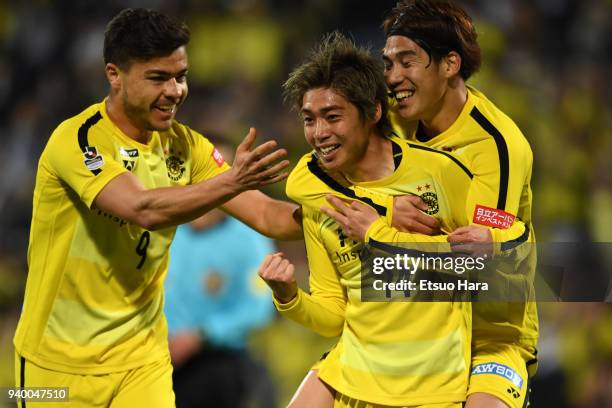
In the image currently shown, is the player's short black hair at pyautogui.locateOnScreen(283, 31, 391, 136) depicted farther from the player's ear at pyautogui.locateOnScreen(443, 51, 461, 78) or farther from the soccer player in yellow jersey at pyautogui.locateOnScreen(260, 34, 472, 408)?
the player's ear at pyautogui.locateOnScreen(443, 51, 461, 78)

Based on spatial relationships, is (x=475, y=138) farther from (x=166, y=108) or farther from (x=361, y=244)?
(x=166, y=108)

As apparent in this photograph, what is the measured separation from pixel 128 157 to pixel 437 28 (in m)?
1.29

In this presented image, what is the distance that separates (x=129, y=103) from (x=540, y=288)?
1792mm

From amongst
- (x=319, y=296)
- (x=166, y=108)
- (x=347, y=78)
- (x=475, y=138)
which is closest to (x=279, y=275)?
(x=319, y=296)


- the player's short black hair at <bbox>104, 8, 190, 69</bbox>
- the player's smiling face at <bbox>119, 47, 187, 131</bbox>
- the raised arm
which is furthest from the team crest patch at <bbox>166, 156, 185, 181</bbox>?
the player's short black hair at <bbox>104, 8, 190, 69</bbox>

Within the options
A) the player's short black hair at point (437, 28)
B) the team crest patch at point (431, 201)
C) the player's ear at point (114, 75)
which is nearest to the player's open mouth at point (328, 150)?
the team crest patch at point (431, 201)

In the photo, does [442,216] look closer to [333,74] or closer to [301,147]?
[333,74]

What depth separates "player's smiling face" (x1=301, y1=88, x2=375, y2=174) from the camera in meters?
3.40

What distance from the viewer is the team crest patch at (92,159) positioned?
357cm

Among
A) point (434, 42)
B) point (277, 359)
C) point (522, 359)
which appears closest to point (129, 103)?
point (434, 42)

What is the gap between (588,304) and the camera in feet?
21.7

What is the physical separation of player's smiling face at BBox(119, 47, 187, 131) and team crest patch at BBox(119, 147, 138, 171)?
4.6 inches

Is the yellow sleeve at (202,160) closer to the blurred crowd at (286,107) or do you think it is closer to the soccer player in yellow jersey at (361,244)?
the soccer player in yellow jersey at (361,244)

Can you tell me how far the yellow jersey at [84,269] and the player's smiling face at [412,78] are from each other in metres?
1.00
